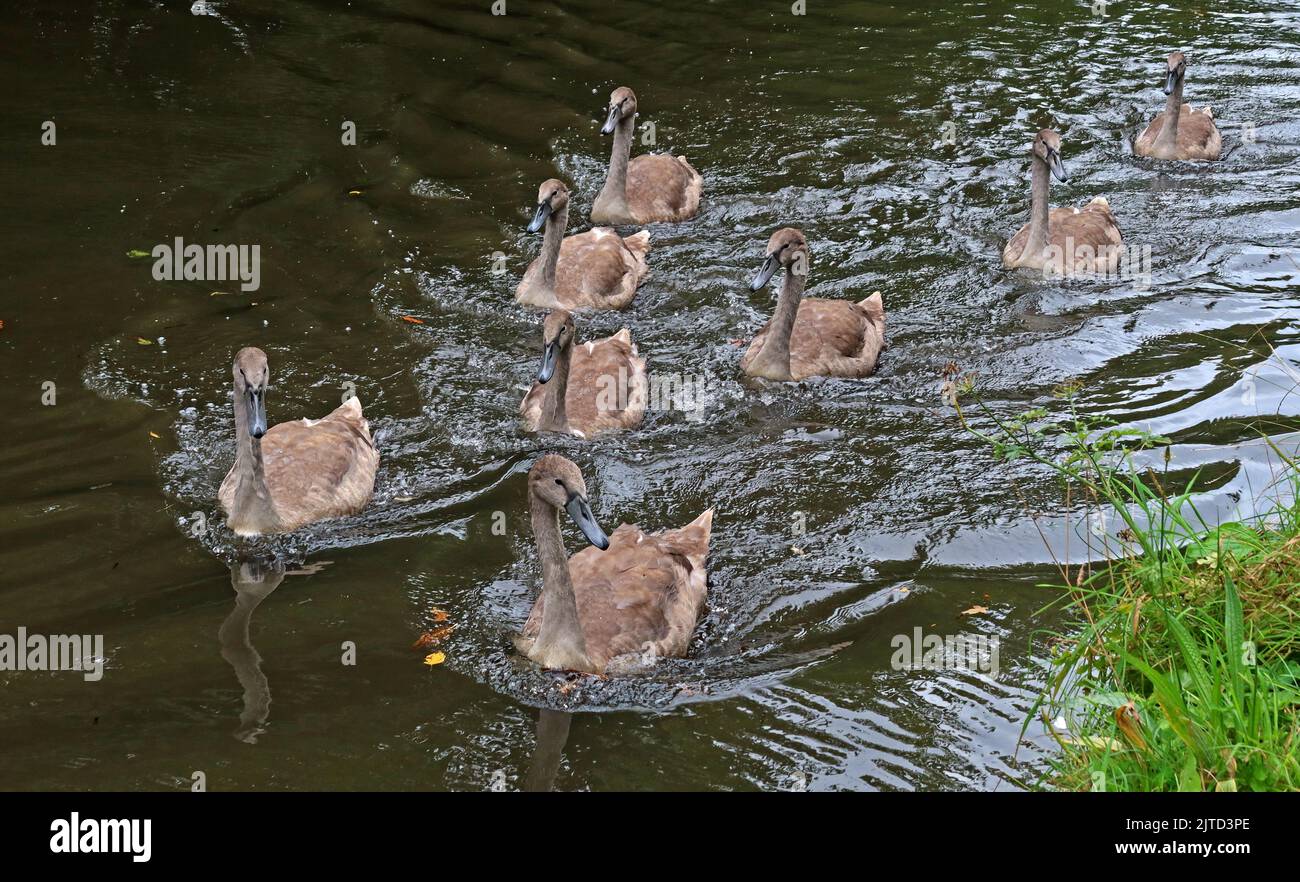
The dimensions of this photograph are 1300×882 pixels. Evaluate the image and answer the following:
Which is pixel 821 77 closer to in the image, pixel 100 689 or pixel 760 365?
pixel 760 365

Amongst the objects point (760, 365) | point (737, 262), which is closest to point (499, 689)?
point (760, 365)

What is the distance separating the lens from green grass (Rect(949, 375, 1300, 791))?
16.5 ft

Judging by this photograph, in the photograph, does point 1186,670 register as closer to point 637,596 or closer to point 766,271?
point 637,596

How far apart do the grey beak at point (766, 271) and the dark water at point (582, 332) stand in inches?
28.6

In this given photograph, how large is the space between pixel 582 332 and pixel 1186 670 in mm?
6297

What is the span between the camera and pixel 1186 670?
5668mm

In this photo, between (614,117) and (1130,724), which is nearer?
(1130,724)

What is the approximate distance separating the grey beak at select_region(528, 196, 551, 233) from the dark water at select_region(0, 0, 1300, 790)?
716mm

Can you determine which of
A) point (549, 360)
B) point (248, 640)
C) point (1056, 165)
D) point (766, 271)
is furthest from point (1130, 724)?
point (1056, 165)

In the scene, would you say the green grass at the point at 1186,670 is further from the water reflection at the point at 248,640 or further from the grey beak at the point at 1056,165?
the grey beak at the point at 1056,165

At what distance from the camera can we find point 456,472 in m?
8.95

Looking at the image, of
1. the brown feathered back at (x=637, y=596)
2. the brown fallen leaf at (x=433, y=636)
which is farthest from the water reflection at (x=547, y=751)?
the brown fallen leaf at (x=433, y=636)

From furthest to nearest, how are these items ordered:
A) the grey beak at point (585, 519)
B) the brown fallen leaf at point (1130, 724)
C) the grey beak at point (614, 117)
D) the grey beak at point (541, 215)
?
1. the grey beak at point (614, 117)
2. the grey beak at point (541, 215)
3. the grey beak at point (585, 519)
4. the brown fallen leaf at point (1130, 724)

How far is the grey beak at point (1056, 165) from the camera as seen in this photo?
38.0 ft
